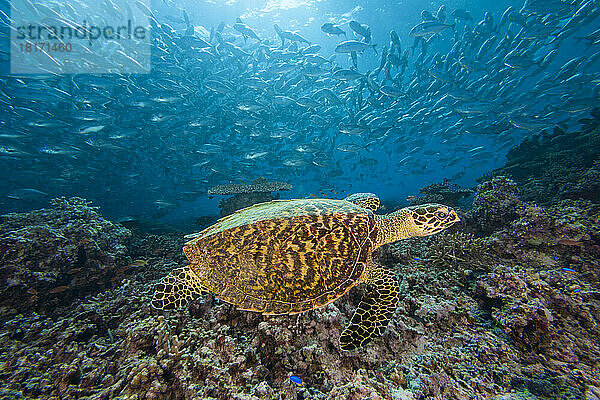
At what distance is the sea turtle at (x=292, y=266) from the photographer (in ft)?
7.16

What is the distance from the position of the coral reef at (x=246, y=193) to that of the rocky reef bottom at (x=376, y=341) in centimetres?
678

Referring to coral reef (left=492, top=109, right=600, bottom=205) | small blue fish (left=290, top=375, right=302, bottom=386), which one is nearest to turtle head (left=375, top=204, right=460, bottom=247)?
small blue fish (left=290, top=375, right=302, bottom=386)

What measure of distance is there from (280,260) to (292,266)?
0.15 m

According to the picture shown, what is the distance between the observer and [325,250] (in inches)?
92.0

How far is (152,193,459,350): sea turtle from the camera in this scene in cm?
218

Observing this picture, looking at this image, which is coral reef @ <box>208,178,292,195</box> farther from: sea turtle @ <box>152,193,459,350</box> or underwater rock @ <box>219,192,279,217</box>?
sea turtle @ <box>152,193,459,350</box>

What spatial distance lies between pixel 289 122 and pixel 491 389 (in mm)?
20657

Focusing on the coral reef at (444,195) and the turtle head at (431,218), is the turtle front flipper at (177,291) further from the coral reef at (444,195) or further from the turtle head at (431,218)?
the coral reef at (444,195)

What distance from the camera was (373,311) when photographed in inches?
86.5

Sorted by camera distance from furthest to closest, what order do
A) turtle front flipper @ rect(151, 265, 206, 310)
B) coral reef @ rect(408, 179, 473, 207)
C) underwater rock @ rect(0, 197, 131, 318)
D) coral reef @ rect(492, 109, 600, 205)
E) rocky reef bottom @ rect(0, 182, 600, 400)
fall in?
coral reef @ rect(408, 179, 473, 207) < coral reef @ rect(492, 109, 600, 205) < underwater rock @ rect(0, 197, 131, 318) < turtle front flipper @ rect(151, 265, 206, 310) < rocky reef bottom @ rect(0, 182, 600, 400)

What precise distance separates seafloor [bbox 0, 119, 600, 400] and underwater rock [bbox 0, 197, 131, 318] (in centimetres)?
4

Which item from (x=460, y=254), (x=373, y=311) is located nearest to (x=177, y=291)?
(x=373, y=311)

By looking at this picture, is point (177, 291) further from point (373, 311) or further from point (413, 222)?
point (413, 222)

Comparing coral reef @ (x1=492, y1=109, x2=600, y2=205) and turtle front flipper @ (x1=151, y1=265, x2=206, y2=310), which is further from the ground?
coral reef @ (x1=492, y1=109, x2=600, y2=205)
